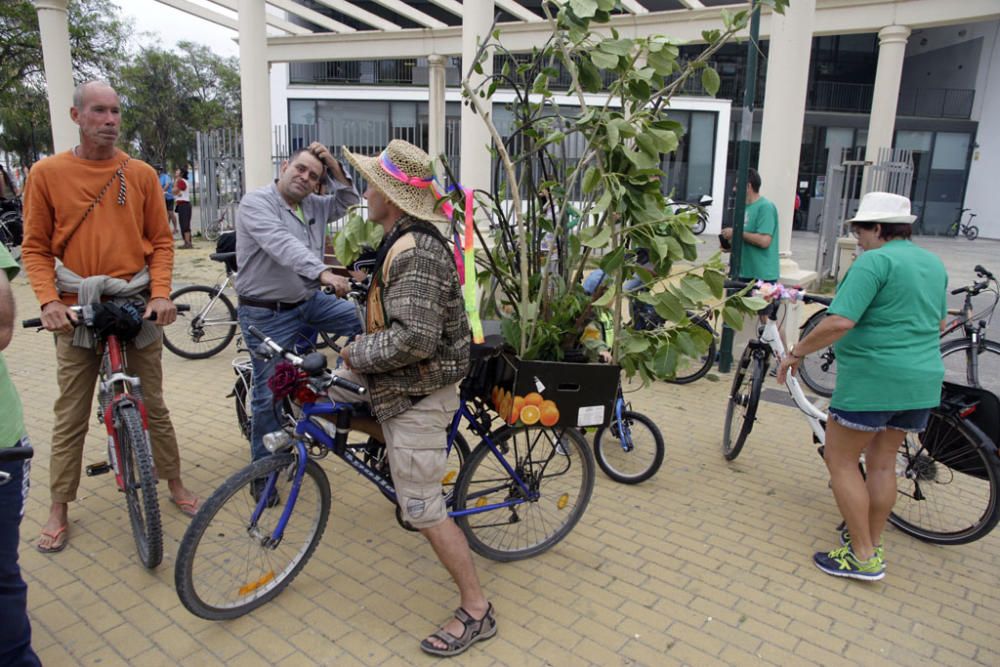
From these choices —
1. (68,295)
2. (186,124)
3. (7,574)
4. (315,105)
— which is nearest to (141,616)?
(7,574)

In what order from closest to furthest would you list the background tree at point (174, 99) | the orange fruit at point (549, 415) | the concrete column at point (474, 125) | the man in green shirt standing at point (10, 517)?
the man in green shirt standing at point (10, 517), the orange fruit at point (549, 415), the concrete column at point (474, 125), the background tree at point (174, 99)

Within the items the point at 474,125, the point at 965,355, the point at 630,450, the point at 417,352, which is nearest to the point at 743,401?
the point at 630,450

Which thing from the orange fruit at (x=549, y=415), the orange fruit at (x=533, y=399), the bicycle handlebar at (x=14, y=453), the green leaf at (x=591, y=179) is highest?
the green leaf at (x=591, y=179)

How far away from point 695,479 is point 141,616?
3319 mm

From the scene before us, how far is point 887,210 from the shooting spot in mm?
3416

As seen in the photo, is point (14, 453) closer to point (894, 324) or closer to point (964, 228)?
point (894, 324)

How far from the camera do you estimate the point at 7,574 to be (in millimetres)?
2219

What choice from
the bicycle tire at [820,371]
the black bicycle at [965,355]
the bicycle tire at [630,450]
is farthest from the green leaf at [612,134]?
the bicycle tire at [820,371]

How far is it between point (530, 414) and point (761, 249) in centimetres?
435

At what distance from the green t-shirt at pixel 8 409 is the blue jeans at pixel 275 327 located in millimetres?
1301

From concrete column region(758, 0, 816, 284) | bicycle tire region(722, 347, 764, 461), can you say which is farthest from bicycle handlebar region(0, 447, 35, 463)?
concrete column region(758, 0, 816, 284)

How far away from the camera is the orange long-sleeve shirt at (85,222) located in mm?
3396

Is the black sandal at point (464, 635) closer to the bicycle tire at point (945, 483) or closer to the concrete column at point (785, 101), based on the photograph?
the bicycle tire at point (945, 483)

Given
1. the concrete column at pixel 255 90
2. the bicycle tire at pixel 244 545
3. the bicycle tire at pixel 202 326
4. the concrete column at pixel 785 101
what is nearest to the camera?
the bicycle tire at pixel 244 545
